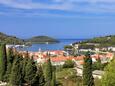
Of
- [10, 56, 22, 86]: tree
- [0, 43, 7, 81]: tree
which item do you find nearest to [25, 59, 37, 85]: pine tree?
[10, 56, 22, 86]: tree

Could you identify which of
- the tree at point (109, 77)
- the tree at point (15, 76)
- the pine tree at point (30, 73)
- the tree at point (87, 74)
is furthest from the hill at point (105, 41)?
the tree at point (109, 77)

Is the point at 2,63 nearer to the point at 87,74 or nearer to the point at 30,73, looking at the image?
the point at 30,73

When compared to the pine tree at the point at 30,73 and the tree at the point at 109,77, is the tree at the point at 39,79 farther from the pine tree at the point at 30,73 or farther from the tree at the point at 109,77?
the tree at the point at 109,77

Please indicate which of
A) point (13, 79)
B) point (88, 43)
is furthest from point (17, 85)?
point (88, 43)

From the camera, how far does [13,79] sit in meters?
35.8

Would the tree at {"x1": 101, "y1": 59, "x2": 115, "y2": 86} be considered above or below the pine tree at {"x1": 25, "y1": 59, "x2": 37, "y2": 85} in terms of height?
above

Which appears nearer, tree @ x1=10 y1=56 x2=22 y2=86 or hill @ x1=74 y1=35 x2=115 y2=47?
tree @ x1=10 y1=56 x2=22 y2=86

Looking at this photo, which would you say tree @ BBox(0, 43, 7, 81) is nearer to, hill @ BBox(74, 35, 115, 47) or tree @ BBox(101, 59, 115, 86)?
tree @ BBox(101, 59, 115, 86)

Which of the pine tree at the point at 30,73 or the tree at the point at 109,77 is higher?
the tree at the point at 109,77

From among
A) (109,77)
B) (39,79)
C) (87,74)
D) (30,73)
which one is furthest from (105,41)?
(109,77)

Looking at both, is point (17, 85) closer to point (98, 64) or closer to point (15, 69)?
point (15, 69)

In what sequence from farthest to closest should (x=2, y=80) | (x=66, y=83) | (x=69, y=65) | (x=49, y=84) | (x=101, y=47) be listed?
(x=101, y=47)
(x=69, y=65)
(x=66, y=83)
(x=2, y=80)
(x=49, y=84)

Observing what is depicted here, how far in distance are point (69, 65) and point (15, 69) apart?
47.7 metres

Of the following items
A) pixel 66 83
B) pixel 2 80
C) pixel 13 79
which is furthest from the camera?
pixel 66 83
